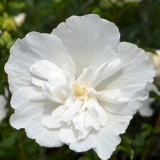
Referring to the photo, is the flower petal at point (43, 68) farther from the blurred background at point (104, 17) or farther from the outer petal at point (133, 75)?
the blurred background at point (104, 17)

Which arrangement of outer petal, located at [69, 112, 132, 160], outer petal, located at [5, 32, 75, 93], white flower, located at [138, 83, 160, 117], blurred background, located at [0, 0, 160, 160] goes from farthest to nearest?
white flower, located at [138, 83, 160, 117] < blurred background, located at [0, 0, 160, 160] < outer petal, located at [5, 32, 75, 93] < outer petal, located at [69, 112, 132, 160]

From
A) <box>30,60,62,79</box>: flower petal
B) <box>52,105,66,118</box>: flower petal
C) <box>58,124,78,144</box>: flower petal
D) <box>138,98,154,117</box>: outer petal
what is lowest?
<box>138,98,154,117</box>: outer petal

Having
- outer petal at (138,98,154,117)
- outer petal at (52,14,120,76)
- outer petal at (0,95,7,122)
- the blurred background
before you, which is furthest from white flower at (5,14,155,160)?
outer petal at (138,98,154,117)

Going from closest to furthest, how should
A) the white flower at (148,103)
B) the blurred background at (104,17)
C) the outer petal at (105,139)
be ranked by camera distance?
1. the outer petal at (105,139)
2. the blurred background at (104,17)
3. the white flower at (148,103)

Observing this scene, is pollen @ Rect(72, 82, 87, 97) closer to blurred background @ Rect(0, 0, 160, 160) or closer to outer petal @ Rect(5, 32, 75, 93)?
outer petal @ Rect(5, 32, 75, 93)

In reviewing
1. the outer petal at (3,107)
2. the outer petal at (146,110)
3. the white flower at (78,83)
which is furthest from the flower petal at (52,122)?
the outer petal at (146,110)

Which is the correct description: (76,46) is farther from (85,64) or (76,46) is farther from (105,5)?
(105,5)
